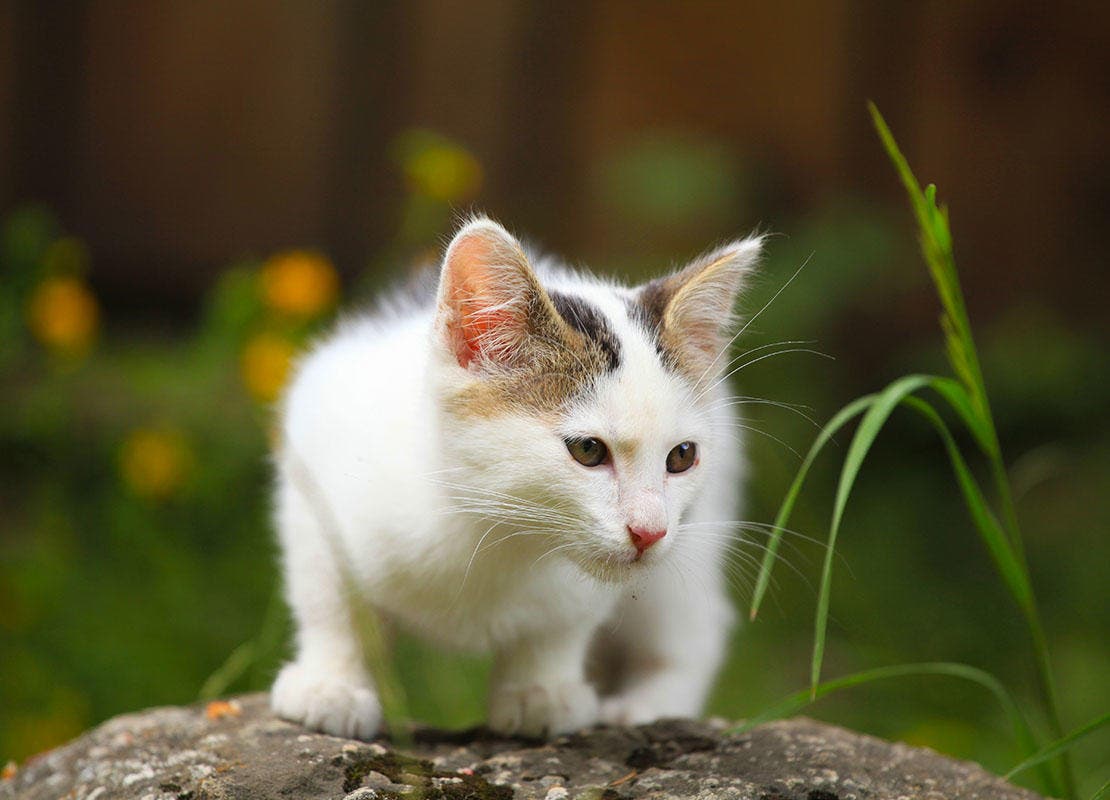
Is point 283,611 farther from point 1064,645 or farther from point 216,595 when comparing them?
point 1064,645

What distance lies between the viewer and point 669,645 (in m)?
3.06

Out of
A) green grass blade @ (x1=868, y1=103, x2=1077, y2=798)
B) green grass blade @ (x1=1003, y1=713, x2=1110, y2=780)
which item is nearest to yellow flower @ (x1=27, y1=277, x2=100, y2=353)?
green grass blade @ (x1=868, y1=103, x2=1077, y2=798)

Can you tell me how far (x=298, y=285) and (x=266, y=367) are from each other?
286 millimetres

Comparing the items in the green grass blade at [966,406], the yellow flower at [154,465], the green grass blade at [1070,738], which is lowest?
the green grass blade at [1070,738]

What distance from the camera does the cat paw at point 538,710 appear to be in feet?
8.08

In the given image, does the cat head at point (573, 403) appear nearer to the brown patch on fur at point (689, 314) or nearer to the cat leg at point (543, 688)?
the brown patch on fur at point (689, 314)

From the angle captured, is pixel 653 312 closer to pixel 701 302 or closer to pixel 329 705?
pixel 701 302

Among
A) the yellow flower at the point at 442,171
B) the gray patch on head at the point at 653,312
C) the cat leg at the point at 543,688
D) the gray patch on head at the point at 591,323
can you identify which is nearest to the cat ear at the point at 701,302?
the gray patch on head at the point at 653,312

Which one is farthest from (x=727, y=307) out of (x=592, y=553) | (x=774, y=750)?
(x=774, y=750)

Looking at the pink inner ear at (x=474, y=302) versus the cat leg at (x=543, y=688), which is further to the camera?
the cat leg at (x=543, y=688)

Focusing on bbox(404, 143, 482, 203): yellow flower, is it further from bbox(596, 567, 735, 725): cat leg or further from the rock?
the rock

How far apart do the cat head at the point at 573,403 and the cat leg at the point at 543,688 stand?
40cm

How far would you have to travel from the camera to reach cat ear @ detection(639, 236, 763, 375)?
2381 millimetres

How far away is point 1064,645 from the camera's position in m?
4.54
